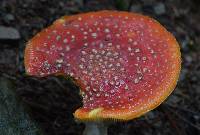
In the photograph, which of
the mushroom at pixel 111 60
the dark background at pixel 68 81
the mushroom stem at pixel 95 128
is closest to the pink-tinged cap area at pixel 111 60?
the mushroom at pixel 111 60

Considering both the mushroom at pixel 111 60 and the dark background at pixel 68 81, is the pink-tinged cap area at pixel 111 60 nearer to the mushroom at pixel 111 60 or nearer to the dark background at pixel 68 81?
the mushroom at pixel 111 60

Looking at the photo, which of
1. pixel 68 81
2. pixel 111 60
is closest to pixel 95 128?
pixel 111 60

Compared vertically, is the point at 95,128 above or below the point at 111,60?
below

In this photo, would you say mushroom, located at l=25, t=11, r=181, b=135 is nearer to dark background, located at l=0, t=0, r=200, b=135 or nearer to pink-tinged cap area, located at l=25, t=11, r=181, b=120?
pink-tinged cap area, located at l=25, t=11, r=181, b=120

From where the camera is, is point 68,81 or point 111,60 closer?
point 111,60

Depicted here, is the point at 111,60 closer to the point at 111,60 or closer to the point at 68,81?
the point at 111,60

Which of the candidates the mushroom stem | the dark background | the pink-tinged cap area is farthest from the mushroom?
the dark background
